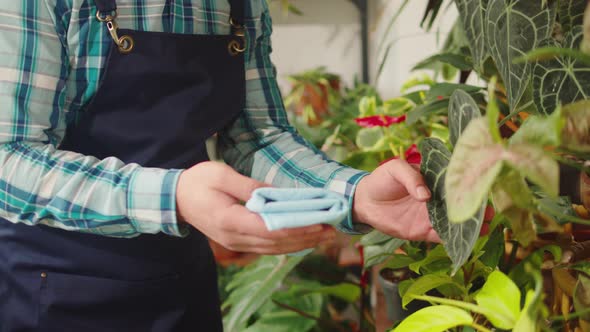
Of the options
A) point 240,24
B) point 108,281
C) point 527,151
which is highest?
→ point 240,24

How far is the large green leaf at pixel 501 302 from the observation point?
0.57 meters

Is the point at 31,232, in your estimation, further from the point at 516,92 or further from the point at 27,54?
the point at 516,92

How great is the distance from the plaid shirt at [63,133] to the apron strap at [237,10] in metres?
0.05

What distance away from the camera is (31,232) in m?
0.91

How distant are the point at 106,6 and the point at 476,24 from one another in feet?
1.66

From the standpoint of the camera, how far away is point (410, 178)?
65 cm

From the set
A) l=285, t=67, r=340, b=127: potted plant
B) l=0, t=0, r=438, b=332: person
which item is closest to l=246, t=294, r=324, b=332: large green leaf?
l=0, t=0, r=438, b=332: person

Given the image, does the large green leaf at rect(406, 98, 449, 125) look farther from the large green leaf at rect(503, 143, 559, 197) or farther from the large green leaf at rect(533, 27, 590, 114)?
the large green leaf at rect(503, 143, 559, 197)

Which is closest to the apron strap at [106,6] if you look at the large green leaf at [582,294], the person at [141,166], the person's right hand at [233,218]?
the person at [141,166]

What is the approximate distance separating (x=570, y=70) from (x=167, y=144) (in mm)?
579

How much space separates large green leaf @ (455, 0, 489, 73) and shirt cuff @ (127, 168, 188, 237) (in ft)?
1.35

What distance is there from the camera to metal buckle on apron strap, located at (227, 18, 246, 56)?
947 mm

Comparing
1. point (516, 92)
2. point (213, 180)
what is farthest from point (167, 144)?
point (516, 92)

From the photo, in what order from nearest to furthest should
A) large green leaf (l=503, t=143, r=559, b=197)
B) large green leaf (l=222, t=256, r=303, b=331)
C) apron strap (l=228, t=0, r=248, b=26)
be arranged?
large green leaf (l=503, t=143, r=559, b=197), apron strap (l=228, t=0, r=248, b=26), large green leaf (l=222, t=256, r=303, b=331)
